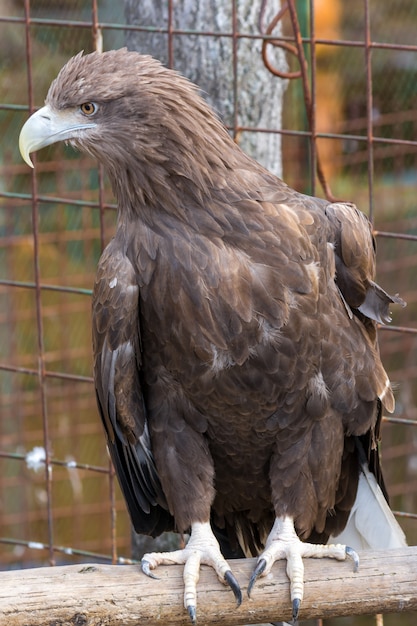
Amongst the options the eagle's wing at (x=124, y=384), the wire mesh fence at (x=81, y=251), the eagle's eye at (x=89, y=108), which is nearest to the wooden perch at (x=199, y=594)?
the eagle's wing at (x=124, y=384)

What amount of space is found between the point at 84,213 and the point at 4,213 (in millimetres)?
615

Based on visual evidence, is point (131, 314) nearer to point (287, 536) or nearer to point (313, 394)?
point (313, 394)

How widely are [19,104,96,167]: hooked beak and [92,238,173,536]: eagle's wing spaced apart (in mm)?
309

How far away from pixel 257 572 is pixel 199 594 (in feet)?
0.51

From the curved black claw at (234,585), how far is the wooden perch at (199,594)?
0.05ft

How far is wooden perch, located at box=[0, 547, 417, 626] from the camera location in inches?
91.1

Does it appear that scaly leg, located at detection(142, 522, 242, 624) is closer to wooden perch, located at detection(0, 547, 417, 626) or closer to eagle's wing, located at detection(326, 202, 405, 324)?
wooden perch, located at detection(0, 547, 417, 626)

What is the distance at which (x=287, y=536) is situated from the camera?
2.74 meters

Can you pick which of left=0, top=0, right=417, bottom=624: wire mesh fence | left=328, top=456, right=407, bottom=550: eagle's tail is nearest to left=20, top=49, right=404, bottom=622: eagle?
left=328, top=456, right=407, bottom=550: eagle's tail

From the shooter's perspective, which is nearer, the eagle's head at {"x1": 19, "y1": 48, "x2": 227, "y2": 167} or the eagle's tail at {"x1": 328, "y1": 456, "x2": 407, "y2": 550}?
the eagle's head at {"x1": 19, "y1": 48, "x2": 227, "y2": 167}

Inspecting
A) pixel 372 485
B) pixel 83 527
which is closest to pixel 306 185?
pixel 83 527

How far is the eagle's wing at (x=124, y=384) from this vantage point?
2.61 m

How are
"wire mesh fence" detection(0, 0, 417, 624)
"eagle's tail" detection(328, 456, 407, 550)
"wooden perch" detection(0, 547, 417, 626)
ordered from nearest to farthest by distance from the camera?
"wooden perch" detection(0, 547, 417, 626), "eagle's tail" detection(328, 456, 407, 550), "wire mesh fence" detection(0, 0, 417, 624)

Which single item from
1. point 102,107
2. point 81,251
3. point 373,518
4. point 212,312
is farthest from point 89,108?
point 81,251
